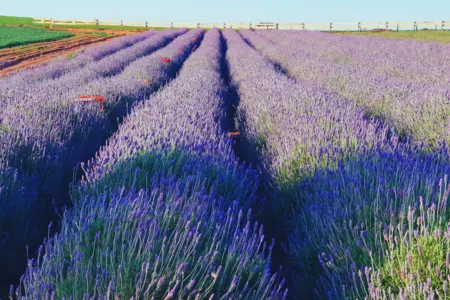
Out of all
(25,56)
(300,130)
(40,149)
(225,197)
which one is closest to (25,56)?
(25,56)

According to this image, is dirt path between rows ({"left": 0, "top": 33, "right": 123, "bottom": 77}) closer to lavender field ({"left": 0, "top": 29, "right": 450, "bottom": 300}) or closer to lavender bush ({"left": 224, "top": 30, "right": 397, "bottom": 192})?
lavender field ({"left": 0, "top": 29, "right": 450, "bottom": 300})

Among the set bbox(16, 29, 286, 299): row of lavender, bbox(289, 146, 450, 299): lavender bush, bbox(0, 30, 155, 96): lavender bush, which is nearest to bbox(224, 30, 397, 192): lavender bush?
bbox(289, 146, 450, 299): lavender bush

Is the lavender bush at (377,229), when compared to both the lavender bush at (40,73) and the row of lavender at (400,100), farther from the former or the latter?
the lavender bush at (40,73)

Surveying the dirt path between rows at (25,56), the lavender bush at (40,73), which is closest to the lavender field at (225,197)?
the lavender bush at (40,73)

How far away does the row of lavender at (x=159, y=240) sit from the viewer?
1.46m

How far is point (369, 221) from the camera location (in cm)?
204

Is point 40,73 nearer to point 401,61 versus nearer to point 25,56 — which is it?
point 401,61

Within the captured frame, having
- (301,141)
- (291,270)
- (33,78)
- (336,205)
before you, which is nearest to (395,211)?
(336,205)

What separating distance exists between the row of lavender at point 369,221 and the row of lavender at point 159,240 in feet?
0.83

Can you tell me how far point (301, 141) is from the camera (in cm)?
312

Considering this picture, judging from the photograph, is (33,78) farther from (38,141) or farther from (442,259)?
(442,259)

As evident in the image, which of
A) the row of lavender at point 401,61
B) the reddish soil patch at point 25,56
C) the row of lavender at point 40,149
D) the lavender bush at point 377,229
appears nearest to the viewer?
the lavender bush at point 377,229

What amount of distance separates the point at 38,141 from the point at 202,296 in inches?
86.5

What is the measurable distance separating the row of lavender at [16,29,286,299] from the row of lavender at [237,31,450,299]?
252mm
